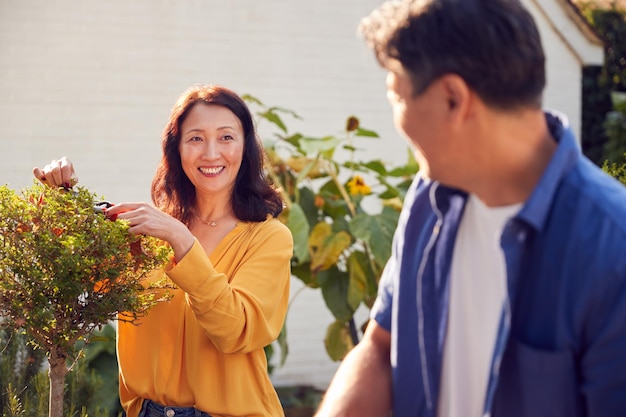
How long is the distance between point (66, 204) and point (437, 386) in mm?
1228

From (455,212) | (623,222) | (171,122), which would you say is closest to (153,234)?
(171,122)

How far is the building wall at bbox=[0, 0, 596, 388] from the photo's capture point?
22.4 ft

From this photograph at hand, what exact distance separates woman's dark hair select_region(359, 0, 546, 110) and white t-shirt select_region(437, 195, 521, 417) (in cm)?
27

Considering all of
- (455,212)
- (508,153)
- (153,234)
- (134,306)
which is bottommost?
(134,306)

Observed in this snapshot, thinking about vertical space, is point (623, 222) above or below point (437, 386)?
above

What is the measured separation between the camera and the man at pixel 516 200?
5.28ft

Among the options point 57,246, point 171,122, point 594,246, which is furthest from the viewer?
point 171,122

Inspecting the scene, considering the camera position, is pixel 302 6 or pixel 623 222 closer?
pixel 623 222

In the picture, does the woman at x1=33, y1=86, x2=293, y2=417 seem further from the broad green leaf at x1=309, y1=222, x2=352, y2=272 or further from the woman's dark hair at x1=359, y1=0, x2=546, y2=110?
the broad green leaf at x1=309, y1=222, x2=352, y2=272

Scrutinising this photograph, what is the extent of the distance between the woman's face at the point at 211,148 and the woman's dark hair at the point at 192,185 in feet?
0.11

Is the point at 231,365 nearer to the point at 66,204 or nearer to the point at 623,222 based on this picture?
the point at 66,204

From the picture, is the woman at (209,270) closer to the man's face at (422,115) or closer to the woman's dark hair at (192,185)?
the woman's dark hair at (192,185)

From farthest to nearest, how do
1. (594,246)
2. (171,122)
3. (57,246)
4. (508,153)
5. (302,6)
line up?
(302,6)
(171,122)
(57,246)
(508,153)
(594,246)

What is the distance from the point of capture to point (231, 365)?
2957 mm
